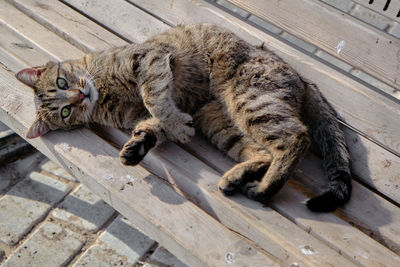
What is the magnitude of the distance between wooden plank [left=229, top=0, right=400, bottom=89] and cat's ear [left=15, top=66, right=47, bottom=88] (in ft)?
5.25

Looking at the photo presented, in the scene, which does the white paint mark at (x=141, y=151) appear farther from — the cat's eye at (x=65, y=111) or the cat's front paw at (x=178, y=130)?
the cat's eye at (x=65, y=111)

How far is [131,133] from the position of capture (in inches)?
108

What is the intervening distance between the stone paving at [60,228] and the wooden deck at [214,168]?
2.52 feet

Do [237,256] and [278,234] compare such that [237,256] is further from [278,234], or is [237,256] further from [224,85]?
[224,85]

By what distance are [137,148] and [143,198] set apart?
1.00ft

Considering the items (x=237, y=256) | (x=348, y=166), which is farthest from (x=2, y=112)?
(x=348, y=166)

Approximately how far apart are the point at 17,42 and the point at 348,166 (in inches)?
100

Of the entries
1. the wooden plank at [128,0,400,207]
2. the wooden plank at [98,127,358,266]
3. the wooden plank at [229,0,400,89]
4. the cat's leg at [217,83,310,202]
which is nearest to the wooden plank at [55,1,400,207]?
the wooden plank at [128,0,400,207]

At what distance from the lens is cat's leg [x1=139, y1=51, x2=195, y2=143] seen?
2.59m

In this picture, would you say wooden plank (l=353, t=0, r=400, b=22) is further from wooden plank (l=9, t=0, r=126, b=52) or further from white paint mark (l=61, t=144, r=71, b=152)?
white paint mark (l=61, t=144, r=71, b=152)

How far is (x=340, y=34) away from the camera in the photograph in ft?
9.19

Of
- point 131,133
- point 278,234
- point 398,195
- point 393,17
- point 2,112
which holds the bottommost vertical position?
point 2,112

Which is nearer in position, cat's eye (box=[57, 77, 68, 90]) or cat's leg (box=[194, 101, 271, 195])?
cat's leg (box=[194, 101, 271, 195])

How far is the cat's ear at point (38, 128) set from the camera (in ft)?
8.43
